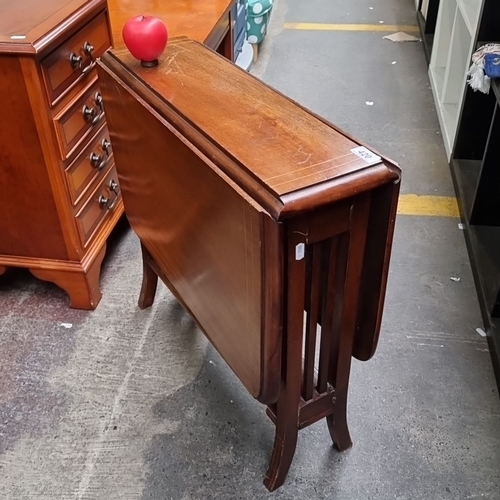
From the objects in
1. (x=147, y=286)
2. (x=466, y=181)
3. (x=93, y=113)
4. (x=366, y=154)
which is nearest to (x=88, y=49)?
(x=93, y=113)

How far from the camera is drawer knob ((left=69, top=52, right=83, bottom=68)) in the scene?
166 centimetres

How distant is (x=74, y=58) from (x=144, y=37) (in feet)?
1.38

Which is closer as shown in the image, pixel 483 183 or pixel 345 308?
pixel 345 308

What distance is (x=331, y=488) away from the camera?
1.44m

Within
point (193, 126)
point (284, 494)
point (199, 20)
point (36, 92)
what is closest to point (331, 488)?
point (284, 494)

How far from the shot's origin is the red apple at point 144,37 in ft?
4.42

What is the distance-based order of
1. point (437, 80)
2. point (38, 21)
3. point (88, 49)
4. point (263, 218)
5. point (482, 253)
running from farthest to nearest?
point (437, 80)
point (482, 253)
point (88, 49)
point (38, 21)
point (263, 218)

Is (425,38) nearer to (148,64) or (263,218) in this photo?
(148,64)

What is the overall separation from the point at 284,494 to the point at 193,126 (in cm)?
91

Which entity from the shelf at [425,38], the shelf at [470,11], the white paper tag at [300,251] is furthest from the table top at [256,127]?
the shelf at [425,38]

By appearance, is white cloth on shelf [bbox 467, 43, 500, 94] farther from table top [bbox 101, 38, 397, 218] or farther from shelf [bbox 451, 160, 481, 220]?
table top [bbox 101, 38, 397, 218]

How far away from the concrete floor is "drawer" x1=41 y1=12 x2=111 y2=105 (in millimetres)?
731

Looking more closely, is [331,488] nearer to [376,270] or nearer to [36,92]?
[376,270]

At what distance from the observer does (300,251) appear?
102 cm
